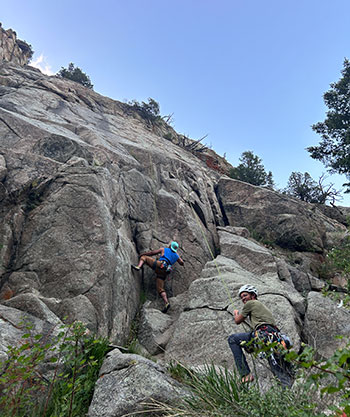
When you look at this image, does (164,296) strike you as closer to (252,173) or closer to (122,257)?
(122,257)

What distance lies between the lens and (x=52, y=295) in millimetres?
6723

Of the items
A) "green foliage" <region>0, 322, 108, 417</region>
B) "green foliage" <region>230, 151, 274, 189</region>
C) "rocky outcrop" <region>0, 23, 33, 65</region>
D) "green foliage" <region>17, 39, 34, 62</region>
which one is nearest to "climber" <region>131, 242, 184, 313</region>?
"green foliage" <region>0, 322, 108, 417</region>

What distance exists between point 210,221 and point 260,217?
339 cm

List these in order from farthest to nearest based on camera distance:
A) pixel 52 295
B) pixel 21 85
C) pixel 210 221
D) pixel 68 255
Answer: pixel 21 85 → pixel 210 221 → pixel 68 255 → pixel 52 295

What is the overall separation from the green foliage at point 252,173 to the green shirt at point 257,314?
18.4 m

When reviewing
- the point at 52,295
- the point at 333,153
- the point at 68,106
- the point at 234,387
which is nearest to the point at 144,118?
the point at 68,106

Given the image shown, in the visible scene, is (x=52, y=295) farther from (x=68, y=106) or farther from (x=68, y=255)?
(x=68, y=106)

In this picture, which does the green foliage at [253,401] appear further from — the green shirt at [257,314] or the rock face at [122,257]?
the green shirt at [257,314]

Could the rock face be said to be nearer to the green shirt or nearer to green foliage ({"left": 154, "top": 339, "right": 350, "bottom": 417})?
green foliage ({"left": 154, "top": 339, "right": 350, "bottom": 417})

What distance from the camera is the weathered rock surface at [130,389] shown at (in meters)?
3.78

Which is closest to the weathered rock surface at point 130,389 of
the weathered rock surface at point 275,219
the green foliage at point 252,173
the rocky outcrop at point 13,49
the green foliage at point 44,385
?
the green foliage at point 44,385

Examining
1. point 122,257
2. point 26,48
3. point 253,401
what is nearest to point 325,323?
point 122,257

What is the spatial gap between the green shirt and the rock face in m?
0.80

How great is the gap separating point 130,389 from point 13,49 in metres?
35.8
